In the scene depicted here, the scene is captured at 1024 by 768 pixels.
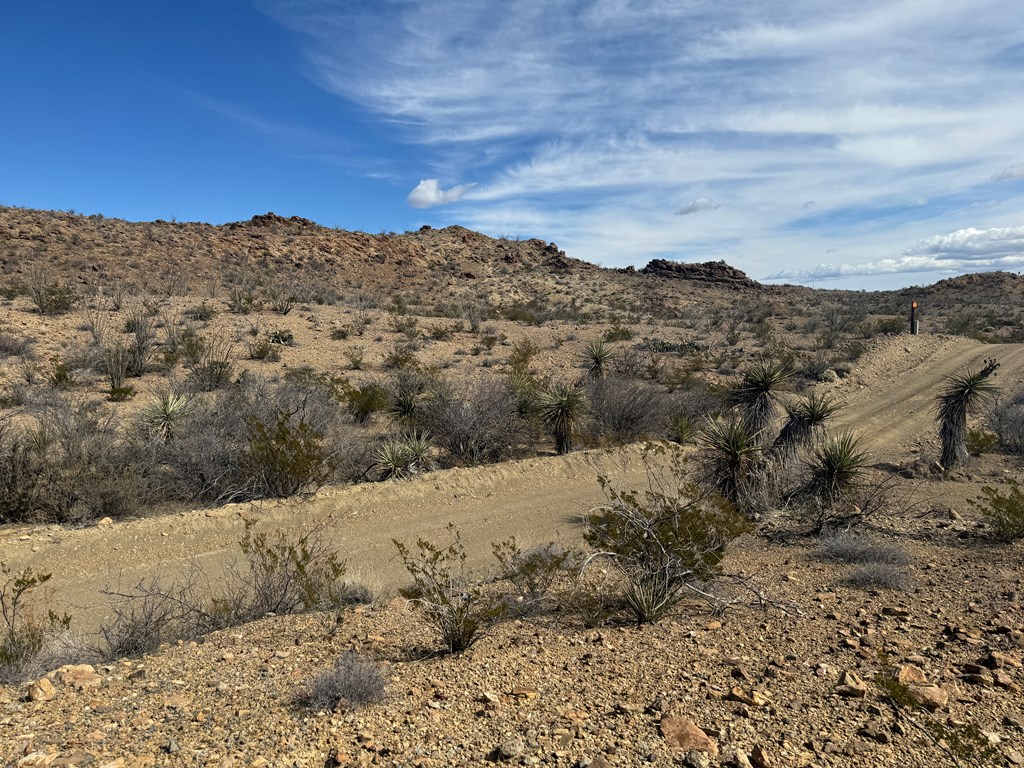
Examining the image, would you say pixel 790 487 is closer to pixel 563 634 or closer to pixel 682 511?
pixel 682 511

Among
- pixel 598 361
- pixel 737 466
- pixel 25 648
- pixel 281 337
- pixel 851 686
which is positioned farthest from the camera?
pixel 281 337

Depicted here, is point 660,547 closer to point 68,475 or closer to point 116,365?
point 68,475

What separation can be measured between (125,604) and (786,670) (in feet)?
25.5

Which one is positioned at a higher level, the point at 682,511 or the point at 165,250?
the point at 165,250

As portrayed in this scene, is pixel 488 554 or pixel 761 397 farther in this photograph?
pixel 761 397

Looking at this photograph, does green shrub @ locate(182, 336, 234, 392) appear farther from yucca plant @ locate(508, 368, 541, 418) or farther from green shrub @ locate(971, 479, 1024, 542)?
green shrub @ locate(971, 479, 1024, 542)

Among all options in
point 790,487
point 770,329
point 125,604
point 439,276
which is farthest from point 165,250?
point 790,487

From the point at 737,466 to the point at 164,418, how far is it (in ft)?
38.2

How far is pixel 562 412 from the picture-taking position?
14906mm

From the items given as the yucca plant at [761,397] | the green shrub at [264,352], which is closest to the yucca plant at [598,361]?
the yucca plant at [761,397]

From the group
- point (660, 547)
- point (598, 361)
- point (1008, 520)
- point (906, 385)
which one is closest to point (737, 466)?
point (1008, 520)

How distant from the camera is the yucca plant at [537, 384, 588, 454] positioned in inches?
587

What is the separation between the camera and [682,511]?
289 inches

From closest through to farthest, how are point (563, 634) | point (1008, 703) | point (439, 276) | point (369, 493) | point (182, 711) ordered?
point (1008, 703) → point (182, 711) → point (563, 634) → point (369, 493) → point (439, 276)
